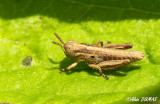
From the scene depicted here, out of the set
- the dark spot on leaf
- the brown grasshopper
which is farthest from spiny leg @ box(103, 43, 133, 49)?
the dark spot on leaf

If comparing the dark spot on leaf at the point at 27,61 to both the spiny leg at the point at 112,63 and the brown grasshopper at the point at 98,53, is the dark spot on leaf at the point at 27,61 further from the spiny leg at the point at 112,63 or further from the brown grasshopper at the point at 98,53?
the spiny leg at the point at 112,63

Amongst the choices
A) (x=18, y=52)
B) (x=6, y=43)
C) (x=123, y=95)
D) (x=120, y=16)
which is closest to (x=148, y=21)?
(x=120, y=16)

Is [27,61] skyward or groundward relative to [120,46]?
groundward

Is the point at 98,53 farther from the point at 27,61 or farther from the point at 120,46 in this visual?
the point at 27,61

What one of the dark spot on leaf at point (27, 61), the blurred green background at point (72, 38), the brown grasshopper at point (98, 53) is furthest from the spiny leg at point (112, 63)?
the dark spot on leaf at point (27, 61)

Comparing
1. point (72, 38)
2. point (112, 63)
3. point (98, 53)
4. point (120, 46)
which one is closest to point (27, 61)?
point (72, 38)
